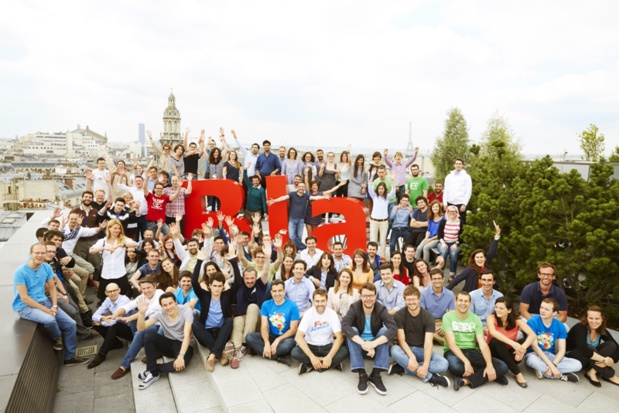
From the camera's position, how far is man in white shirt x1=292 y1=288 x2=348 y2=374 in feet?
22.3

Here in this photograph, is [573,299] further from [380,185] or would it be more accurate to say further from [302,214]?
[302,214]

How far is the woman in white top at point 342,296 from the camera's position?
7.58 metres

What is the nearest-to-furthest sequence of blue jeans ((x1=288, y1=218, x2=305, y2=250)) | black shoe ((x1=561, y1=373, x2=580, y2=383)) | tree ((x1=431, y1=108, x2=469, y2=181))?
black shoe ((x1=561, y1=373, x2=580, y2=383))
blue jeans ((x1=288, y1=218, x2=305, y2=250))
tree ((x1=431, y1=108, x2=469, y2=181))

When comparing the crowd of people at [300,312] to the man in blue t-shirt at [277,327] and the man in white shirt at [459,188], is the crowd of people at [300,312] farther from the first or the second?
the man in white shirt at [459,188]

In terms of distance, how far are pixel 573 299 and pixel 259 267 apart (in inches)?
291

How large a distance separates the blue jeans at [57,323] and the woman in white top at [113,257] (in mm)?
1240

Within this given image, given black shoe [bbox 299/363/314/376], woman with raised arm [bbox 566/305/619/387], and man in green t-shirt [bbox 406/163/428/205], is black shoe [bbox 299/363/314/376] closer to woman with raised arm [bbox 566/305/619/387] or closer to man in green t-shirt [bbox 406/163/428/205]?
woman with raised arm [bbox 566/305/619/387]

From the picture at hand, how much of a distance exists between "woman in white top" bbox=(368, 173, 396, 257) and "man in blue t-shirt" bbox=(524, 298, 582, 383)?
517cm

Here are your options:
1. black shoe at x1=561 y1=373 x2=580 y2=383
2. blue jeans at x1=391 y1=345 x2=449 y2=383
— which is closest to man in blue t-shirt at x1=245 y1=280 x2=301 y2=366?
blue jeans at x1=391 y1=345 x2=449 y2=383

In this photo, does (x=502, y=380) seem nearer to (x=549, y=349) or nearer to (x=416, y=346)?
(x=549, y=349)

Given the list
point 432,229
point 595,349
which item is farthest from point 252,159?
point 595,349

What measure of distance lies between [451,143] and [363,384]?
45.3 m

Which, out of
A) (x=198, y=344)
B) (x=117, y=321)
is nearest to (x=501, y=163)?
(x=198, y=344)

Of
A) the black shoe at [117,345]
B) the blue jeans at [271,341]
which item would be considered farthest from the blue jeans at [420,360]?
the black shoe at [117,345]
